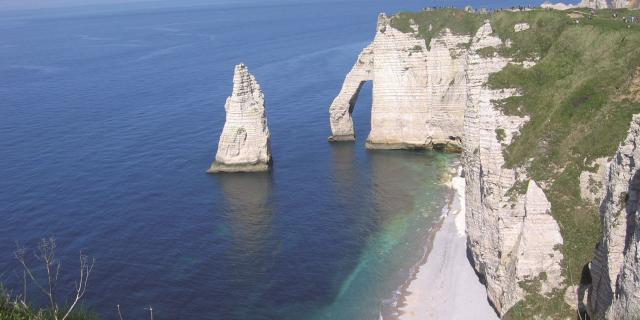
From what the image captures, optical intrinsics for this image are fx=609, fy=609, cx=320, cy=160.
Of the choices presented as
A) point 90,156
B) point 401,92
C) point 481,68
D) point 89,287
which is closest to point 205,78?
point 90,156

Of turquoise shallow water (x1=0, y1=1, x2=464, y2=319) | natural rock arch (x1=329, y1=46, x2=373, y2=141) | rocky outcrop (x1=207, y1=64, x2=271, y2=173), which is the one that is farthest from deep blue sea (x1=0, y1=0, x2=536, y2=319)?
natural rock arch (x1=329, y1=46, x2=373, y2=141)

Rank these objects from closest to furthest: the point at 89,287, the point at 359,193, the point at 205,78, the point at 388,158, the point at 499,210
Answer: the point at 499,210, the point at 89,287, the point at 359,193, the point at 388,158, the point at 205,78

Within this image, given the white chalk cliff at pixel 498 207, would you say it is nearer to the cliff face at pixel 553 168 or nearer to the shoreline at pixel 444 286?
the cliff face at pixel 553 168

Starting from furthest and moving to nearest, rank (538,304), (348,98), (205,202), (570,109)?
(348,98) < (205,202) < (570,109) < (538,304)

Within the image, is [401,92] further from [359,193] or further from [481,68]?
[481,68]

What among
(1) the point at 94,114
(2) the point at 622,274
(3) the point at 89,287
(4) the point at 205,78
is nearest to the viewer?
(2) the point at 622,274

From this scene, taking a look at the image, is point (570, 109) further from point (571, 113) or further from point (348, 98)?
point (348, 98)

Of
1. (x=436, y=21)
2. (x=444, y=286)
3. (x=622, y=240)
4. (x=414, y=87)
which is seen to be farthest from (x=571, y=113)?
(x=436, y=21)
